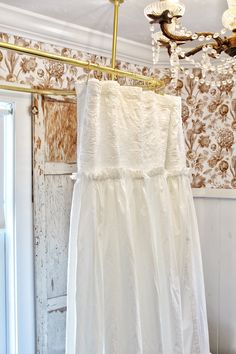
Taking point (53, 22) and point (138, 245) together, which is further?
point (53, 22)

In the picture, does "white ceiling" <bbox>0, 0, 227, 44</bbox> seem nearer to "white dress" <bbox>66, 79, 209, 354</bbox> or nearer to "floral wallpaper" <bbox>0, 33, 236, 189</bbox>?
"floral wallpaper" <bbox>0, 33, 236, 189</bbox>

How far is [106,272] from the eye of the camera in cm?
143

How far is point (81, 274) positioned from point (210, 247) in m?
1.12

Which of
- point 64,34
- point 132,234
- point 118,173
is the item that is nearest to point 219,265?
point 132,234

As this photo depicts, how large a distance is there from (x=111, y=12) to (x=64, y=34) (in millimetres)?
275

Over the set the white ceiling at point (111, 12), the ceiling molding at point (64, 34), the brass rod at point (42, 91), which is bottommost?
the brass rod at point (42, 91)

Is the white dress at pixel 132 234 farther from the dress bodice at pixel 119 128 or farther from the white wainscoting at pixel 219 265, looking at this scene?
the white wainscoting at pixel 219 265

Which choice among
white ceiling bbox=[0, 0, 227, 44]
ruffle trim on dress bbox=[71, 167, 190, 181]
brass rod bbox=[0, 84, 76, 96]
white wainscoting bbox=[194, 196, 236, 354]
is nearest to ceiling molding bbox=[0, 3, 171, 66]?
white ceiling bbox=[0, 0, 227, 44]

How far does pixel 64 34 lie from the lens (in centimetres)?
187

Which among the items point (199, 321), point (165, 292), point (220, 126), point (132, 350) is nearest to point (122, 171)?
point (165, 292)

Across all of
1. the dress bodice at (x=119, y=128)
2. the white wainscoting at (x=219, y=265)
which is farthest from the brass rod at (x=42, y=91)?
the white wainscoting at (x=219, y=265)

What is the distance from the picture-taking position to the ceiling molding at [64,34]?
1.68 meters

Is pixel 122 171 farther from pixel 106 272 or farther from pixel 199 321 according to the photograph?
pixel 199 321

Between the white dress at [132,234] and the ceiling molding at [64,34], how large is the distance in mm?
467
